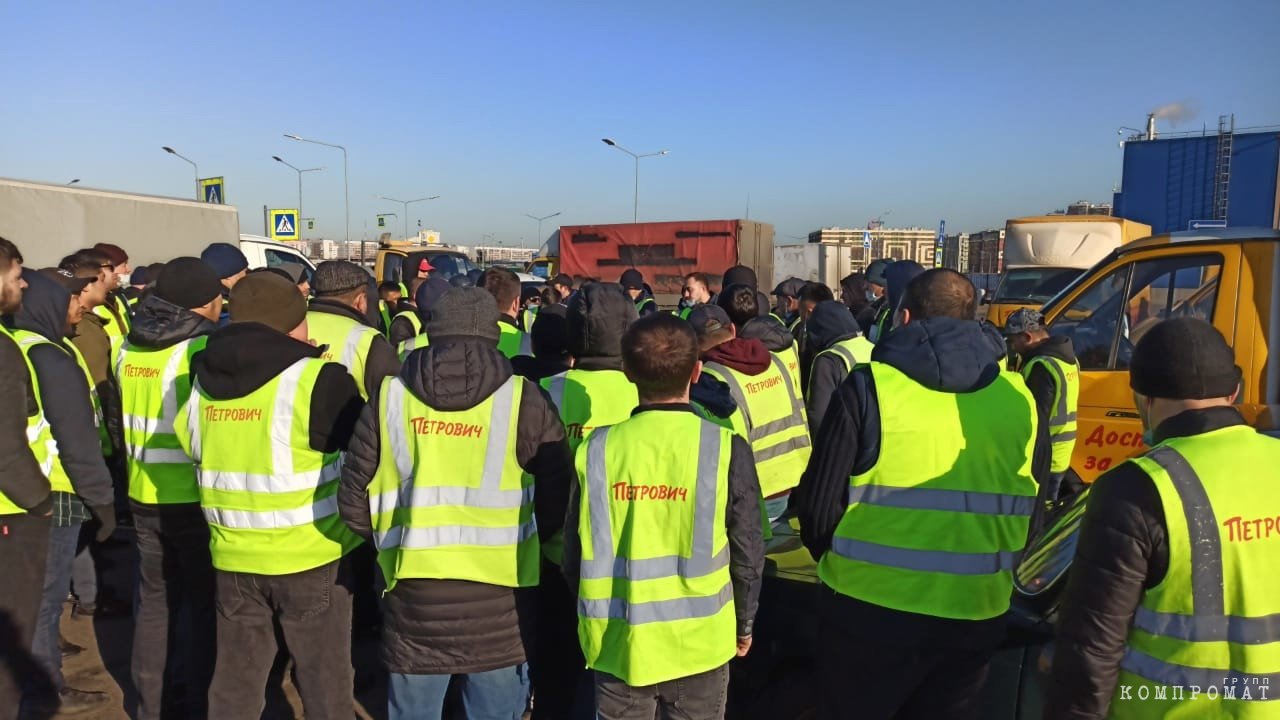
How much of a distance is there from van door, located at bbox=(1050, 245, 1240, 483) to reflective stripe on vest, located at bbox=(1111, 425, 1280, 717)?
394 centimetres

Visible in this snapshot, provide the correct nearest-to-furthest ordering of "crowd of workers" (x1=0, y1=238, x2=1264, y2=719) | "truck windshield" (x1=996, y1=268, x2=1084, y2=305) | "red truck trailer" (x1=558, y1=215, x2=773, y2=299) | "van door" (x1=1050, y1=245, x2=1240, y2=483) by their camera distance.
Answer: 1. "crowd of workers" (x1=0, y1=238, x2=1264, y2=719)
2. "van door" (x1=1050, y1=245, x2=1240, y2=483)
3. "truck windshield" (x1=996, y1=268, x2=1084, y2=305)
4. "red truck trailer" (x1=558, y1=215, x2=773, y2=299)

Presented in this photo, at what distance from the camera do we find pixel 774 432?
430 centimetres

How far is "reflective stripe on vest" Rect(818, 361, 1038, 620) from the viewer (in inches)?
102

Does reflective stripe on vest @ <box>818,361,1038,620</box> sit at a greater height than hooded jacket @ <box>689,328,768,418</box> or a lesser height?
lesser

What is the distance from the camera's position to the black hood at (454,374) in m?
2.70

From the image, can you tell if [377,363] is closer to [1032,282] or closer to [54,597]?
[54,597]

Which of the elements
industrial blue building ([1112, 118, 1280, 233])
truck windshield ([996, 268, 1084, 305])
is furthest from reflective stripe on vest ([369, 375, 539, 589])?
industrial blue building ([1112, 118, 1280, 233])

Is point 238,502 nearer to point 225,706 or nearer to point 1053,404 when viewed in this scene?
point 225,706

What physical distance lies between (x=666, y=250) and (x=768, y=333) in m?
16.1

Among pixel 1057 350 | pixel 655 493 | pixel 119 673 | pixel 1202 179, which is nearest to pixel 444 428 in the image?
pixel 655 493

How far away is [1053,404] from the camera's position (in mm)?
4727

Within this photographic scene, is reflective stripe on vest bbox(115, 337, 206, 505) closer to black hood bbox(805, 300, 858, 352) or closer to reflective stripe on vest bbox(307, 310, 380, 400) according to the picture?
reflective stripe on vest bbox(307, 310, 380, 400)

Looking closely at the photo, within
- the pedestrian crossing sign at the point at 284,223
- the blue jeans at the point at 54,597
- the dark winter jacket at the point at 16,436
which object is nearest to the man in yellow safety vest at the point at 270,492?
the dark winter jacket at the point at 16,436

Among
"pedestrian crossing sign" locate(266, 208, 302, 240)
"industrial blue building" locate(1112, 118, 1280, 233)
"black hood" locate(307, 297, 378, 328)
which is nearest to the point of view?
"black hood" locate(307, 297, 378, 328)
